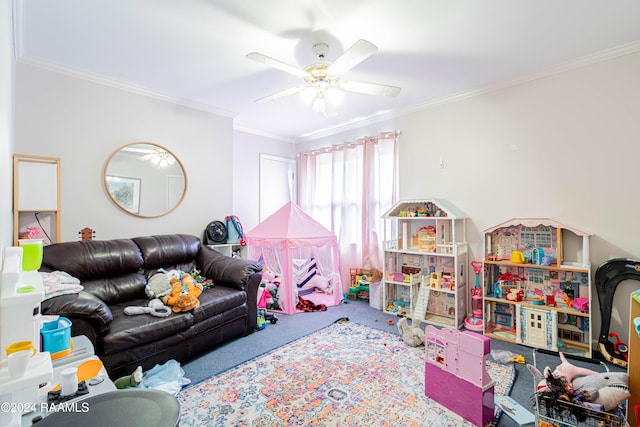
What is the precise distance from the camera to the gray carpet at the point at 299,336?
2.27 metres

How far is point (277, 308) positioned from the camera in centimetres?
396

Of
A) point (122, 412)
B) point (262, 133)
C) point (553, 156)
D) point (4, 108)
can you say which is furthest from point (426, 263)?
point (4, 108)

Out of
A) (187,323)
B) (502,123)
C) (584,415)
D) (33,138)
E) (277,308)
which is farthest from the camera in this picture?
(277,308)

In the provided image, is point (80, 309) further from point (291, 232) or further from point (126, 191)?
point (291, 232)

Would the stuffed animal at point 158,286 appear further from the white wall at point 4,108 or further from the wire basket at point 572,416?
the wire basket at point 572,416

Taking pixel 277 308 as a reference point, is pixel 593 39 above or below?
above

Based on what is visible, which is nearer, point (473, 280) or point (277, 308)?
point (473, 280)

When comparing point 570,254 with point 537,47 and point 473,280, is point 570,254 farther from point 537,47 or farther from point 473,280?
point 537,47

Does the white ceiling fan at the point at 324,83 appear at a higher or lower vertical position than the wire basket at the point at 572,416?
higher

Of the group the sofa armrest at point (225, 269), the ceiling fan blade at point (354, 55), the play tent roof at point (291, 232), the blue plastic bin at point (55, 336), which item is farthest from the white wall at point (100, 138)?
the ceiling fan blade at point (354, 55)

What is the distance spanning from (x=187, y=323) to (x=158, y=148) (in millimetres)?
2156

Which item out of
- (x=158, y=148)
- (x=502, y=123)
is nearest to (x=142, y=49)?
(x=158, y=148)

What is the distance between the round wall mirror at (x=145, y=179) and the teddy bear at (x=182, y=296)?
3.79 ft

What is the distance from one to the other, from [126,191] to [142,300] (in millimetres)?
1273
